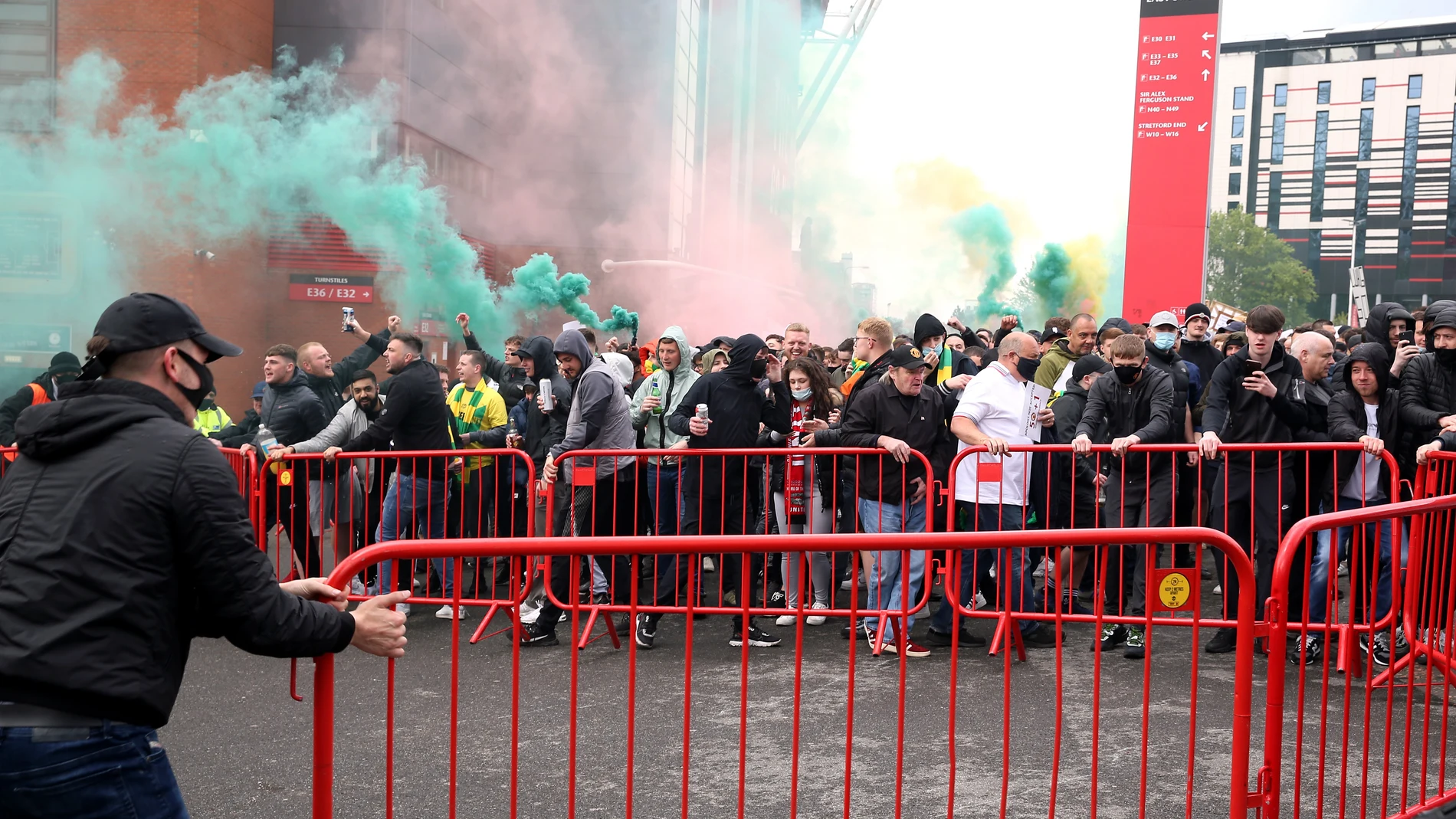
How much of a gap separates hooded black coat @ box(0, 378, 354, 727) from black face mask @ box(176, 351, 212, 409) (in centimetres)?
11

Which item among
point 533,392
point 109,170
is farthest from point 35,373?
point 533,392

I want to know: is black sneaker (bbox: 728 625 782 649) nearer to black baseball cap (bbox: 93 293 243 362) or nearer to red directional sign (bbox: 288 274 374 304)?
black baseball cap (bbox: 93 293 243 362)

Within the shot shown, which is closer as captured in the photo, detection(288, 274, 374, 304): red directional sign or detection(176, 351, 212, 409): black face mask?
detection(176, 351, 212, 409): black face mask

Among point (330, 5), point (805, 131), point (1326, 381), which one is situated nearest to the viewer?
point (1326, 381)

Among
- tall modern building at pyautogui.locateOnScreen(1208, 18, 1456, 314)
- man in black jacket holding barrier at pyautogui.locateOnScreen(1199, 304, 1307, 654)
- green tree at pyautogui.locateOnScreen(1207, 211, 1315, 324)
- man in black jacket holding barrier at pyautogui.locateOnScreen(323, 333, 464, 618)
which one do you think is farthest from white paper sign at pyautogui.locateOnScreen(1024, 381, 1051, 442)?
tall modern building at pyautogui.locateOnScreen(1208, 18, 1456, 314)

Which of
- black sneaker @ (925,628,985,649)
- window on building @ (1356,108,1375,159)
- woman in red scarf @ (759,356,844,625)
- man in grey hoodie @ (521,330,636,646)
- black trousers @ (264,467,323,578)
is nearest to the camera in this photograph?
black sneaker @ (925,628,985,649)

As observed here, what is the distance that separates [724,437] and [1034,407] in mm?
1940

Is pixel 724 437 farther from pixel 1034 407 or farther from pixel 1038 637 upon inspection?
pixel 1038 637

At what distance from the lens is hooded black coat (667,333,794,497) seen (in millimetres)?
7094

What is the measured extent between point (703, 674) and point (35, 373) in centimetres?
1899

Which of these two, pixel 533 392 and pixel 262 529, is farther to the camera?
pixel 533 392

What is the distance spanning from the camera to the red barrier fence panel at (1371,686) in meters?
3.31

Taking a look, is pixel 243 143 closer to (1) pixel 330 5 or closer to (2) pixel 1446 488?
(1) pixel 330 5

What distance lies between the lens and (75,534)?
89.4 inches
